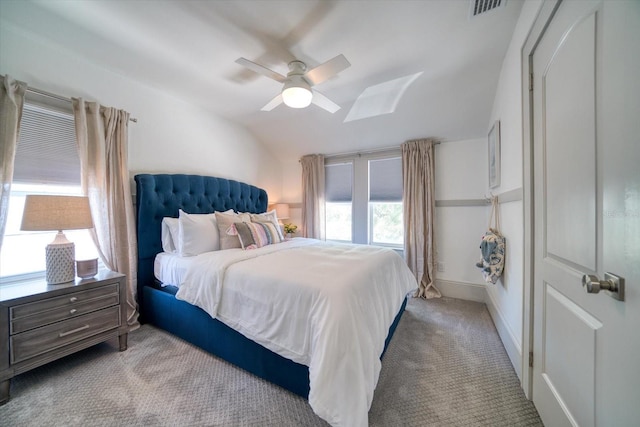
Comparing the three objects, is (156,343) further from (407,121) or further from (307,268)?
(407,121)

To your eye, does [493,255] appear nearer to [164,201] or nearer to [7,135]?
[164,201]

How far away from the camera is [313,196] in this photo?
4.08 meters

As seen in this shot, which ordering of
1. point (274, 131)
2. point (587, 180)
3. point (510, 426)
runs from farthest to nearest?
point (274, 131) < point (510, 426) < point (587, 180)

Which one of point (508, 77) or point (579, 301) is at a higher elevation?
point (508, 77)

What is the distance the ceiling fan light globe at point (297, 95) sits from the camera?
1917 mm

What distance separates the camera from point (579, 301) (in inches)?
37.9

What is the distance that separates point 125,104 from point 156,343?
7.90ft

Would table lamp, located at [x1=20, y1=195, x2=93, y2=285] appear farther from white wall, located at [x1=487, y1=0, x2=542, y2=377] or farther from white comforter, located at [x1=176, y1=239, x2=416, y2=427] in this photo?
white wall, located at [x1=487, y1=0, x2=542, y2=377]

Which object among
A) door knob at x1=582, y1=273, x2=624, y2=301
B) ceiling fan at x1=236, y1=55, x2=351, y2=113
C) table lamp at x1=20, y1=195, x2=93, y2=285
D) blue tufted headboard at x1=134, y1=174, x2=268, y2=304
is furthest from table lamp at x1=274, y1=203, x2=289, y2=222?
door knob at x1=582, y1=273, x2=624, y2=301

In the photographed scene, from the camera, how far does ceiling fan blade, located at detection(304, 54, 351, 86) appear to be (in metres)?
1.68

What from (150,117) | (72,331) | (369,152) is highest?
(150,117)

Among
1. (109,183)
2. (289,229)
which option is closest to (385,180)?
(289,229)

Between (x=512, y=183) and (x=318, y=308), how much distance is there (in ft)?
5.88

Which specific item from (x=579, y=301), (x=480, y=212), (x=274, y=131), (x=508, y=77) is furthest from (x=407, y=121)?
(x=579, y=301)
